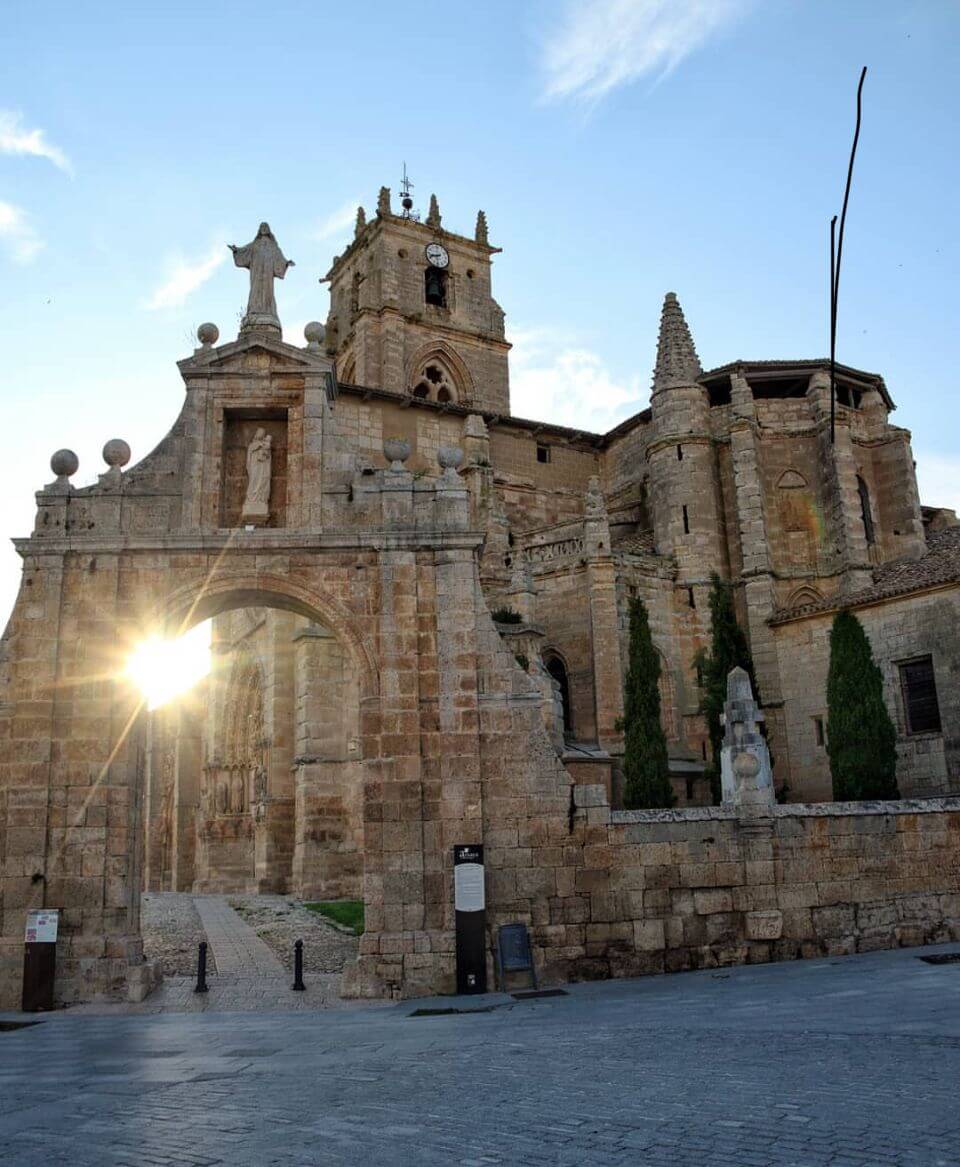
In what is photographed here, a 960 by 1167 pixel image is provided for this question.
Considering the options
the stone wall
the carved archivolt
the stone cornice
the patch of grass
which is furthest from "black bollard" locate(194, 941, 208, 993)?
the carved archivolt

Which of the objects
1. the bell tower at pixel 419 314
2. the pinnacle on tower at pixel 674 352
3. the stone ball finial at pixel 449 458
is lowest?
the stone ball finial at pixel 449 458

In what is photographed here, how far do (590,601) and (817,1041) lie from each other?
22732mm

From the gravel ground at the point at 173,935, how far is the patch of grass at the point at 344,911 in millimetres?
2513

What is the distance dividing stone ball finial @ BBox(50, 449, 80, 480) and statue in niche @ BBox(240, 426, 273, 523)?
7.74 ft

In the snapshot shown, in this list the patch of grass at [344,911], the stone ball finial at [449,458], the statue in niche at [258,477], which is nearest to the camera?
the stone ball finial at [449,458]

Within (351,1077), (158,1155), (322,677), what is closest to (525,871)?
(351,1077)

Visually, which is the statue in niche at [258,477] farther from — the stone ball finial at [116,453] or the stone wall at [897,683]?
the stone wall at [897,683]

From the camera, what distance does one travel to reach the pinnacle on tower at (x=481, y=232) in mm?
51125

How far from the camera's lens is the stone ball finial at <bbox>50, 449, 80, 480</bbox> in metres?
14.7

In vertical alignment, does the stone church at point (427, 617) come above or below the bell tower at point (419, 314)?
below

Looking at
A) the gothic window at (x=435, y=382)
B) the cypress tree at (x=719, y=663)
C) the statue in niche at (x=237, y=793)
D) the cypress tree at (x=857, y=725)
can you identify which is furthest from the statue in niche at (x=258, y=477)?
the gothic window at (x=435, y=382)

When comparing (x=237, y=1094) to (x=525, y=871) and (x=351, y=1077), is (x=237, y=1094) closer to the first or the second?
(x=351, y=1077)

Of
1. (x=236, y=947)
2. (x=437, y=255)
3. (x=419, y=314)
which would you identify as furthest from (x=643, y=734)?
(x=437, y=255)

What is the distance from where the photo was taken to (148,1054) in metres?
9.59
